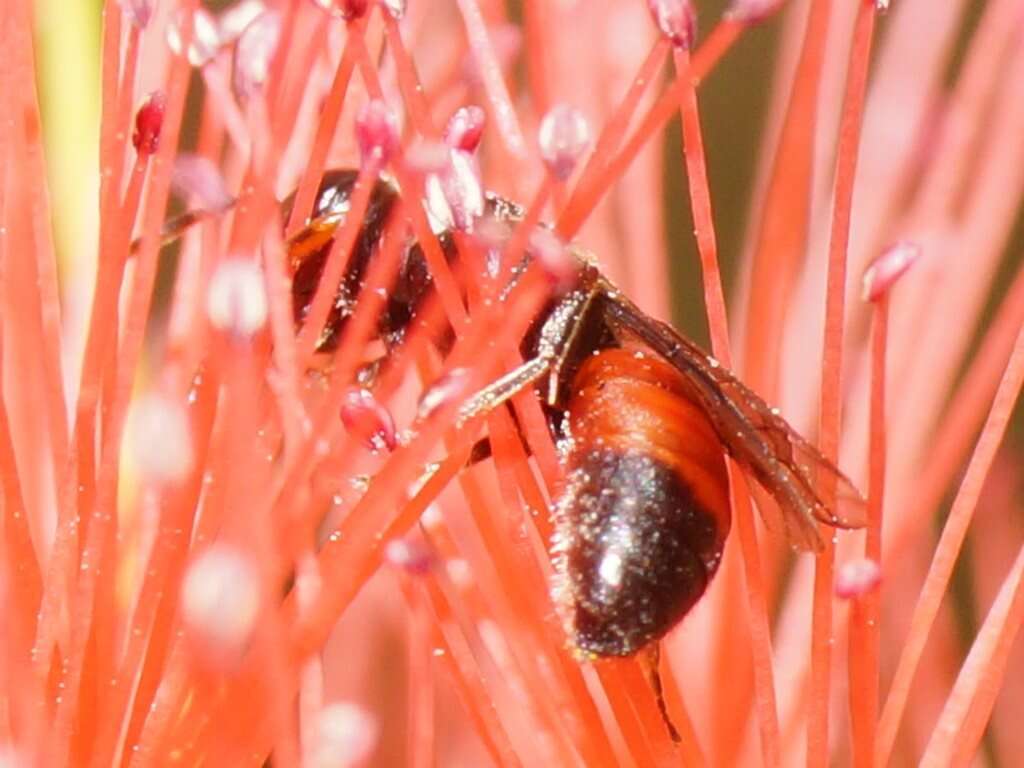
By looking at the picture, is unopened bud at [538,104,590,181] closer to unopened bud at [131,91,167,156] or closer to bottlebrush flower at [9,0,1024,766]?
bottlebrush flower at [9,0,1024,766]

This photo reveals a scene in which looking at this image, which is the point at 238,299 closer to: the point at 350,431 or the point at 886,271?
the point at 350,431

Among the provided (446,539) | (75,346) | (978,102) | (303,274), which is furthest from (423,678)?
(978,102)

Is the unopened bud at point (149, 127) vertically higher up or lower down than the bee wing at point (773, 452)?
higher up

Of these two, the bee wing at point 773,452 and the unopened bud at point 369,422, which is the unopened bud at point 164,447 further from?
the bee wing at point 773,452

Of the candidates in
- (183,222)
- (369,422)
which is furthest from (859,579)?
(183,222)

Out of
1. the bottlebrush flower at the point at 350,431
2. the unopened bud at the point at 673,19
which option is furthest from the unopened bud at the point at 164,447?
the unopened bud at the point at 673,19

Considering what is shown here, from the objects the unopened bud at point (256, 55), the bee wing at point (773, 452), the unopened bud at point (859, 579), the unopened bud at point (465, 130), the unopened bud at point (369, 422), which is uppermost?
the unopened bud at point (256, 55)

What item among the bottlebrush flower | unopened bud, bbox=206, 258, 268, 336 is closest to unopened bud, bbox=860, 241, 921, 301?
the bottlebrush flower
